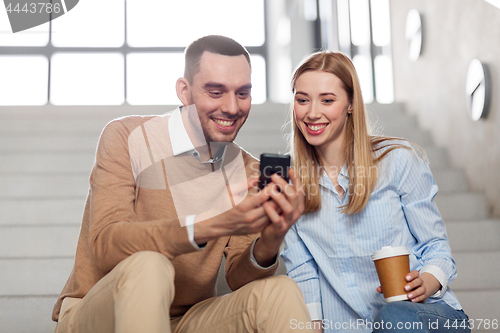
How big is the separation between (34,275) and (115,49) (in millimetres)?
4767

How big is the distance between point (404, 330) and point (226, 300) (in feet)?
1.34

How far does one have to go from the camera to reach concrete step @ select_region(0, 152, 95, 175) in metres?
2.72

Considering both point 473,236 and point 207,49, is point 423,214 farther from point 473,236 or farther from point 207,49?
point 473,236

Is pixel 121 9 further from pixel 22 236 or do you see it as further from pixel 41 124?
pixel 22 236

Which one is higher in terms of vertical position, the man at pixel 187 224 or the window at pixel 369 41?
the window at pixel 369 41

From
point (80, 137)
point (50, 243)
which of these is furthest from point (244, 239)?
point (80, 137)

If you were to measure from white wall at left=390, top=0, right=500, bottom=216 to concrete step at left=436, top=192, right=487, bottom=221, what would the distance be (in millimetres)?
86

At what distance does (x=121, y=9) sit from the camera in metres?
6.27

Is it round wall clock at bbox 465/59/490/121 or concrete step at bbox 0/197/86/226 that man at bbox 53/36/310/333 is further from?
round wall clock at bbox 465/59/490/121


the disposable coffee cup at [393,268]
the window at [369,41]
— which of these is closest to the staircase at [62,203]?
the disposable coffee cup at [393,268]

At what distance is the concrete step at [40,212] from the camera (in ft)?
7.41

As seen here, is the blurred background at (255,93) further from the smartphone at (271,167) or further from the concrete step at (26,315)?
the smartphone at (271,167)

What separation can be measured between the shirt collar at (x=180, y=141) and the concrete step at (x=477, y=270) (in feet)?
3.87

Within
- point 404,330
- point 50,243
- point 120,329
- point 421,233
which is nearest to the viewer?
point 120,329
